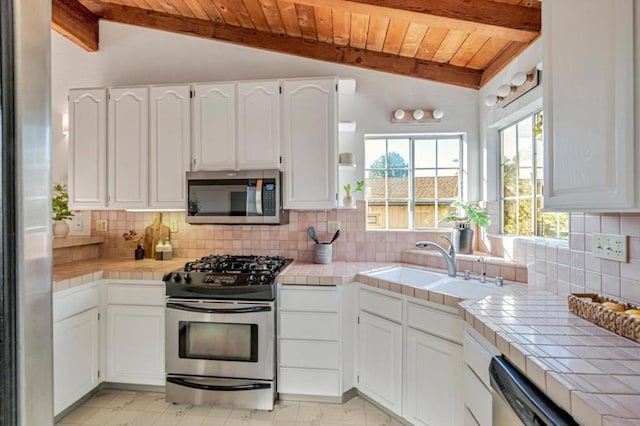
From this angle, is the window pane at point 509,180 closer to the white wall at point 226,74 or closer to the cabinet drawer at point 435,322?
the white wall at point 226,74

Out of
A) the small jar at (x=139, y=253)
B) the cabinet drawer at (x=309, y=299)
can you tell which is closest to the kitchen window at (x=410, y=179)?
the cabinet drawer at (x=309, y=299)

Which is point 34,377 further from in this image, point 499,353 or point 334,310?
point 334,310

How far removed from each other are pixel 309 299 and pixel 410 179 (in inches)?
54.5

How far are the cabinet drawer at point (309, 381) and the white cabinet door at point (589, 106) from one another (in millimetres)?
1613

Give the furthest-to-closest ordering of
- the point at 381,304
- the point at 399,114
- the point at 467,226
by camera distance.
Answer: the point at 399,114, the point at 467,226, the point at 381,304

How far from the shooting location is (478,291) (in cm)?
199

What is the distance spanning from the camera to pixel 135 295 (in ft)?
7.28

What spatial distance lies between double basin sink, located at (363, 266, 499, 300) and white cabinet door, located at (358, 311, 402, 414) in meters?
0.29

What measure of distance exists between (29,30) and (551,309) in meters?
1.75

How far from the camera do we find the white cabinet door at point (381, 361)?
6.24 feet

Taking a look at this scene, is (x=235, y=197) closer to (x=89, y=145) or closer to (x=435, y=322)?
(x=89, y=145)

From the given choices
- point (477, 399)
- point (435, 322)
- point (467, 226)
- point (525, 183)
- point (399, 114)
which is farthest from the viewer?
point (399, 114)

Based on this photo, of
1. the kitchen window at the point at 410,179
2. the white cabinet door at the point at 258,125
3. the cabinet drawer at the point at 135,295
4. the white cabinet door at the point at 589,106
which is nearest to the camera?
the white cabinet door at the point at 589,106

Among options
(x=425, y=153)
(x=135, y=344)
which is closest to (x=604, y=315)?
(x=425, y=153)
